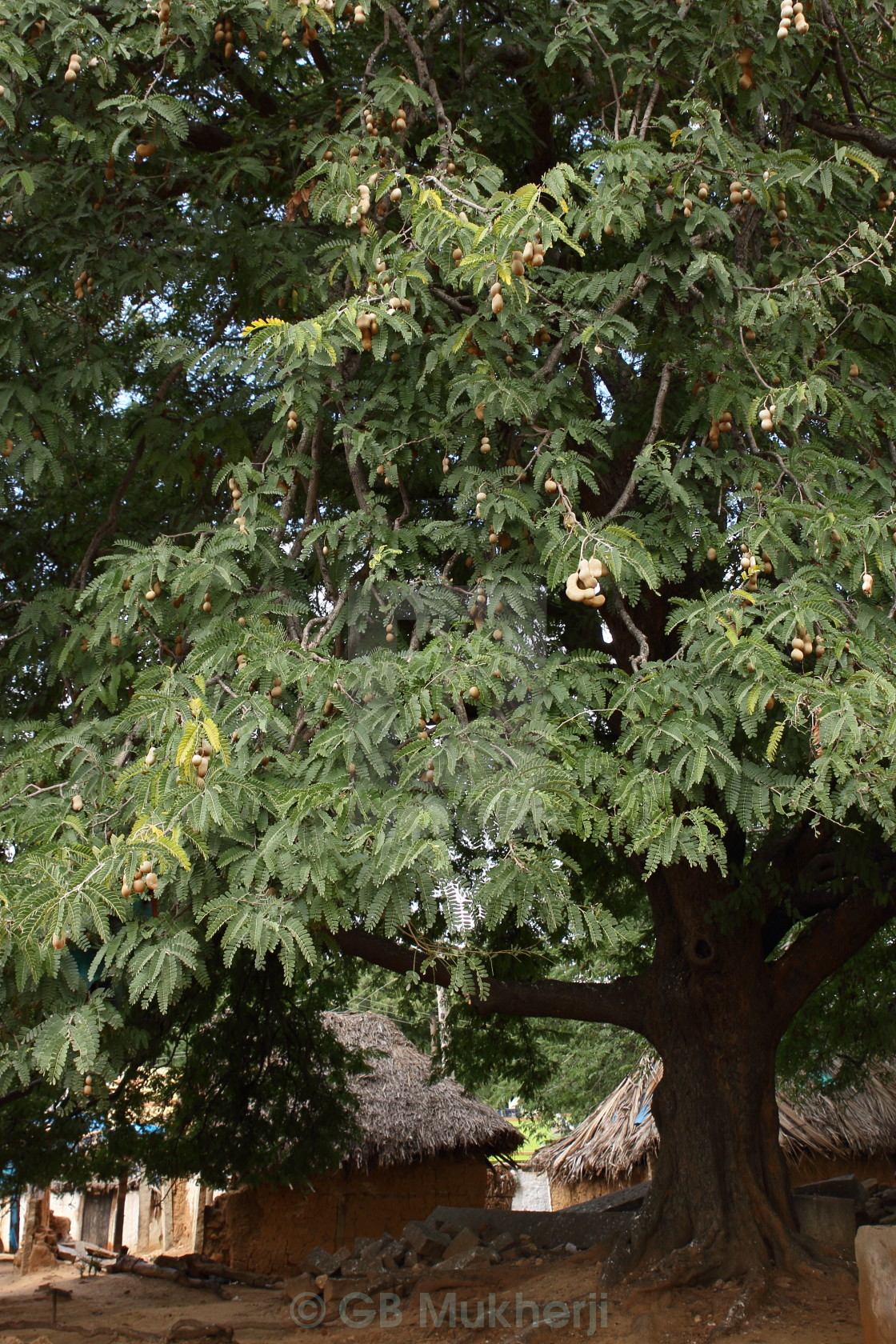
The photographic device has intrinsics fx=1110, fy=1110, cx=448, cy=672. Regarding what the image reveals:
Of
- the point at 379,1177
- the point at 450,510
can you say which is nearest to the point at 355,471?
the point at 450,510

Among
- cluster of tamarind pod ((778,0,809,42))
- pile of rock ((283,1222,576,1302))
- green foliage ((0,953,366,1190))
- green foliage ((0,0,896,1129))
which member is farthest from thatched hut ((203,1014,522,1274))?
cluster of tamarind pod ((778,0,809,42))

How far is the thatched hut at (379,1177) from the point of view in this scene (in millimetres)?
13852

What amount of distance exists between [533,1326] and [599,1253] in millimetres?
1394

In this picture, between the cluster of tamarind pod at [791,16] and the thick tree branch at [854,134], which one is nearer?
the cluster of tamarind pod at [791,16]

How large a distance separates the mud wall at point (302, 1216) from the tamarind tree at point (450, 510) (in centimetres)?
835

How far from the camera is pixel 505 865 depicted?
149 inches

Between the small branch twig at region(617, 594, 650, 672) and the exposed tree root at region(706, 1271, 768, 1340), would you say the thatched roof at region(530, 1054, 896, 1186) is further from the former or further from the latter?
the small branch twig at region(617, 594, 650, 672)

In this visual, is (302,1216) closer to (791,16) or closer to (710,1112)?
(710,1112)

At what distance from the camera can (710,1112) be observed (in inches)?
274

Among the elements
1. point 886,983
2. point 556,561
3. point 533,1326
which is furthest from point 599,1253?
point 556,561

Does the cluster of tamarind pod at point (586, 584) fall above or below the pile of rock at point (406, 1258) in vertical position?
above

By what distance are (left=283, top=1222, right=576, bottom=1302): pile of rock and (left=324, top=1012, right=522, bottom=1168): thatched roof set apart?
5427mm

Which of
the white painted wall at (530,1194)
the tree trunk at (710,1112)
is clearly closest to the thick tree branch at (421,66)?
the tree trunk at (710,1112)

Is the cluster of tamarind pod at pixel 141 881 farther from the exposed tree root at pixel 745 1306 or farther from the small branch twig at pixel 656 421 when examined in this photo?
the exposed tree root at pixel 745 1306
